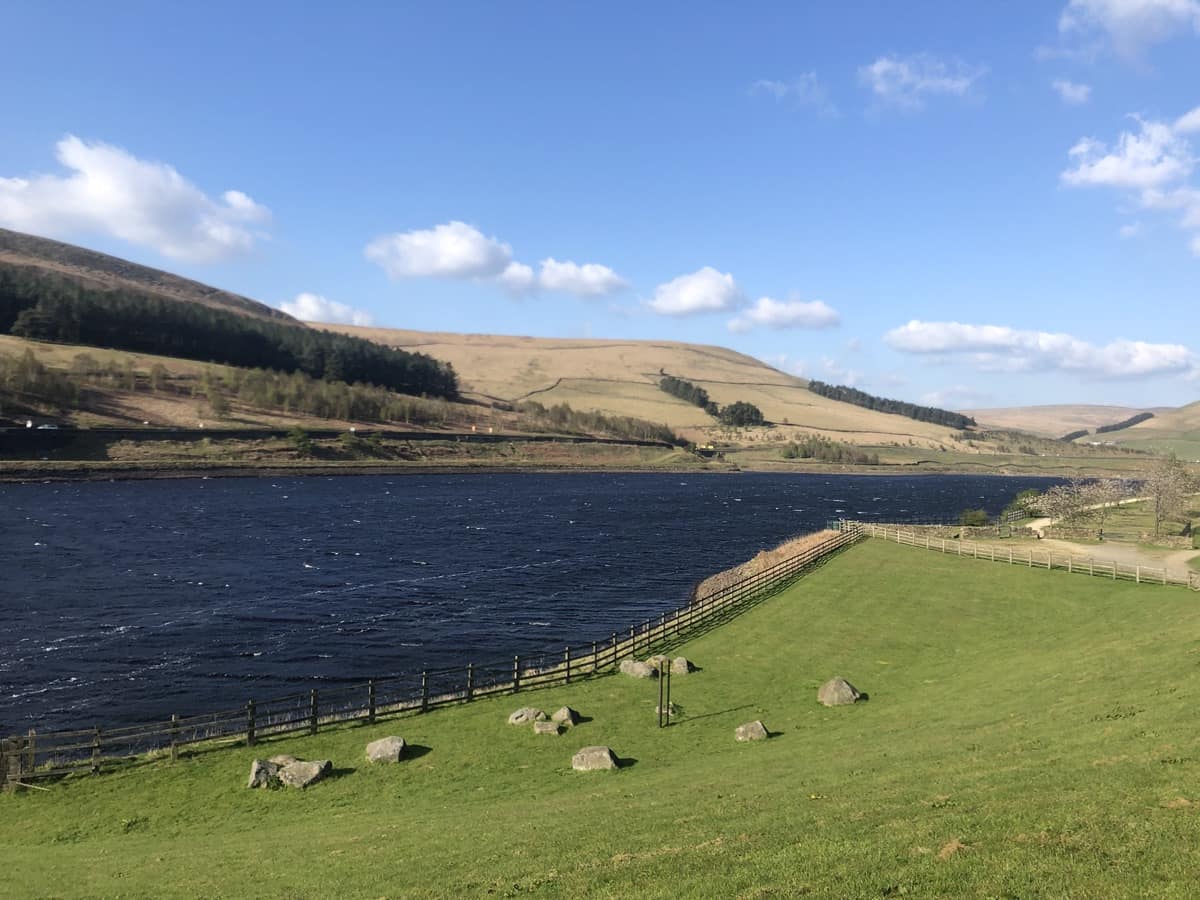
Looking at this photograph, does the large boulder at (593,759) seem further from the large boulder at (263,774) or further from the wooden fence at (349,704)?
the large boulder at (263,774)

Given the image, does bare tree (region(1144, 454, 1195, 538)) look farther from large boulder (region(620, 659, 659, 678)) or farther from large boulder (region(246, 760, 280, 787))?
large boulder (region(246, 760, 280, 787))

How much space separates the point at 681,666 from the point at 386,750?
1365cm

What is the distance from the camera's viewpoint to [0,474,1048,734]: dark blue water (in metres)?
38.7

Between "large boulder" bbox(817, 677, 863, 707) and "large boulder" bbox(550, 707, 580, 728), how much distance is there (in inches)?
359

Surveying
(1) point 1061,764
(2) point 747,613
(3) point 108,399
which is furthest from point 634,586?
(3) point 108,399

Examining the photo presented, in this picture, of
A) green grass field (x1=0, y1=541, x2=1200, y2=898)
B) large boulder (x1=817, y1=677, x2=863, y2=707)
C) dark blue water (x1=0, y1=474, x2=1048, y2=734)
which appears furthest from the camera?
dark blue water (x1=0, y1=474, x2=1048, y2=734)

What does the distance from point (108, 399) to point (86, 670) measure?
486ft

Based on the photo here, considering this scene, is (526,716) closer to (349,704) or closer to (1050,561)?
(349,704)

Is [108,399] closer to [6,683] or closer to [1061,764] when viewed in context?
[6,683]

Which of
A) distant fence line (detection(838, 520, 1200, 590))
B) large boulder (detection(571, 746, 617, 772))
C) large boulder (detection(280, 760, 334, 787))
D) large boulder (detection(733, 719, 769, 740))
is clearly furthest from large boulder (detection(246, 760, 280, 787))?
distant fence line (detection(838, 520, 1200, 590))

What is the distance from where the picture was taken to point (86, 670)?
1516 inches

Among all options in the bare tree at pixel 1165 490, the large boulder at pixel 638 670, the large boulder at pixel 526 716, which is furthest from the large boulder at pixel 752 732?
the bare tree at pixel 1165 490

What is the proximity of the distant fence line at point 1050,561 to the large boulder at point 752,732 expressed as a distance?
1273 inches

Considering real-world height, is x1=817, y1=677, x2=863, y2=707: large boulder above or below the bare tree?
below
